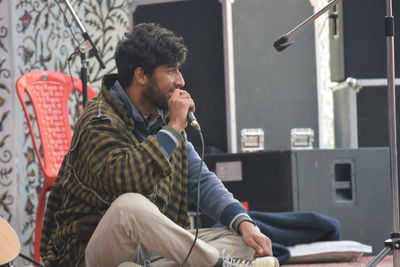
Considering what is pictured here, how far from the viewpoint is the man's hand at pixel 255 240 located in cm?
236

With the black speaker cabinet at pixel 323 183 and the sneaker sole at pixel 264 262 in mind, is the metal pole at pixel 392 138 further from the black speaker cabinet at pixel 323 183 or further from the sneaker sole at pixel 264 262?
the black speaker cabinet at pixel 323 183

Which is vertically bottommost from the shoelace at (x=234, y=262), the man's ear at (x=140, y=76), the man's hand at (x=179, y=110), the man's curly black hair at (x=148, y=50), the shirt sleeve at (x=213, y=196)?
the shoelace at (x=234, y=262)

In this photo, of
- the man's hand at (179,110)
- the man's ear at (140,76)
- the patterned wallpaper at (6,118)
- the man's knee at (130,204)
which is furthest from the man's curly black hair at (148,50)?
the patterned wallpaper at (6,118)

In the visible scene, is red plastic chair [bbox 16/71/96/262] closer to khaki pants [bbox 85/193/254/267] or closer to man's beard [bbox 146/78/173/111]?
man's beard [bbox 146/78/173/111]

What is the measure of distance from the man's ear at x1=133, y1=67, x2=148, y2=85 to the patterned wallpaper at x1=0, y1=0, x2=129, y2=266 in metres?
1.41

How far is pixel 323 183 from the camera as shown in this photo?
150 inches

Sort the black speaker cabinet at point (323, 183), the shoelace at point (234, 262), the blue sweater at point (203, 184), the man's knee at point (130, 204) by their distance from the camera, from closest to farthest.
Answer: the man's knee at point (130, 204) → the shoelace at point (234, 262) → the blue sweater at point (203, 184) → the black speaker cabinet at point (323, 183)

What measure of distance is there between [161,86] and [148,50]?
0.36 ft

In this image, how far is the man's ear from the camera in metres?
2.48

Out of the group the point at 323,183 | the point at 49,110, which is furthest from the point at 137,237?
the point at 323,183

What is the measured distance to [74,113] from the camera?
4.12m

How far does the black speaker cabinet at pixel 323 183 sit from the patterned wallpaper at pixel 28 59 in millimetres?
804

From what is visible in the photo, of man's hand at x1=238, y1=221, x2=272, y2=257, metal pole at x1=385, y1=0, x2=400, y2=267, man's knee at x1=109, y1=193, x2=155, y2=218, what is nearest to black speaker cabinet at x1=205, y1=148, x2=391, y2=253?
metal pole at x1=385, y1=0, x2=400, y2=267

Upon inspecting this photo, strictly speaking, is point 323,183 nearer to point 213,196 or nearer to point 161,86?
point 213,196
